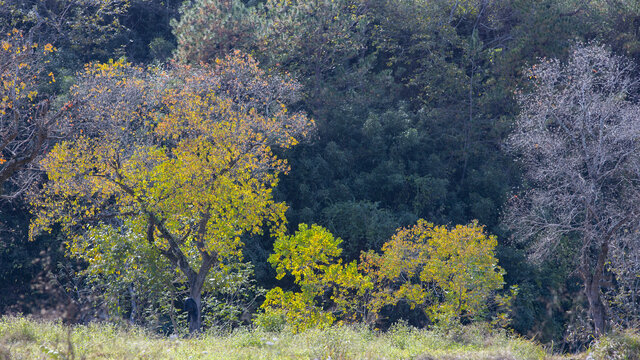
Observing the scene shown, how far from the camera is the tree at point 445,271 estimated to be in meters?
16.1

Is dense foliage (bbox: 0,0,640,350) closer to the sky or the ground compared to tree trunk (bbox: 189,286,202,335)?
closer to the sky

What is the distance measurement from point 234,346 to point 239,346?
0.24 ft

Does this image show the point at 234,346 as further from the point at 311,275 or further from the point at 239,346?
the point at 311,275

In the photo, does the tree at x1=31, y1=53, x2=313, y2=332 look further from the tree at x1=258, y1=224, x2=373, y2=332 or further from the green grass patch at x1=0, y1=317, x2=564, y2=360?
the tree at x1=258, y1=224, x2=373, y2=332

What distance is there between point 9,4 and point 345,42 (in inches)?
468

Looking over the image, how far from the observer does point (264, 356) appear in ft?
26.3

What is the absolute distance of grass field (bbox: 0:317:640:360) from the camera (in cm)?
773

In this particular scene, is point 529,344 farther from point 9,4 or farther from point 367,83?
A: point 9,4

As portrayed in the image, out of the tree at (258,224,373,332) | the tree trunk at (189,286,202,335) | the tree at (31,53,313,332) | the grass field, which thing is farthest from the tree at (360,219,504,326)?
the grass field

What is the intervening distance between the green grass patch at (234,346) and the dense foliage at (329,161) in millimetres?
2227

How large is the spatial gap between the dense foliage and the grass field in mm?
2204

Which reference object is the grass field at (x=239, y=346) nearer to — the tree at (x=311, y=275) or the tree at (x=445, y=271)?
the tree at (x=445, y=271)

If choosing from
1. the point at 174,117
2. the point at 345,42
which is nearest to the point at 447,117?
the point at 345,42

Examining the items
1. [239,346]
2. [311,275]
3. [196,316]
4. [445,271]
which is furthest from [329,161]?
[239,346]
